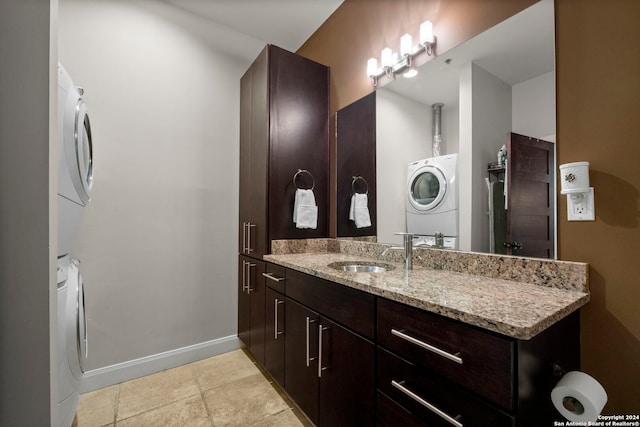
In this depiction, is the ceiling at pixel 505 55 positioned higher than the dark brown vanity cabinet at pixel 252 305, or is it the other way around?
the ceiling at pixel 505 55

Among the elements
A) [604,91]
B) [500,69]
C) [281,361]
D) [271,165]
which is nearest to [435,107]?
[500,69]

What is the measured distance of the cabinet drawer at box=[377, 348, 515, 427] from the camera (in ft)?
2.27

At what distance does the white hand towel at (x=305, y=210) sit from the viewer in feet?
6.48

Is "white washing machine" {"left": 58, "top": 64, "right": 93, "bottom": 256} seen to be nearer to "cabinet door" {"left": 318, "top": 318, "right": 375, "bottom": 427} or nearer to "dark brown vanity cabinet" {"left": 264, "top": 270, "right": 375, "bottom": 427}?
"dark brown vanity cabinet" {"left": 264, "top": 270, "right": 375, "bottom": 427}

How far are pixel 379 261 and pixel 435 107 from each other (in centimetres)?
97

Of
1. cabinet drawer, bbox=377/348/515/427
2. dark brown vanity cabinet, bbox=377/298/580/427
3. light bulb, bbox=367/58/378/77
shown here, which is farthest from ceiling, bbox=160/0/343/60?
cabinet drawer, bbox=377/348/515/427

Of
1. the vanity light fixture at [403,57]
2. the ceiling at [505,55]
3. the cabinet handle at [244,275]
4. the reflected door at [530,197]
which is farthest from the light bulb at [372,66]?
the cabinet handle at [244,275]

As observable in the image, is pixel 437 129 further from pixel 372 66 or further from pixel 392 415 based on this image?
pixel 392 415

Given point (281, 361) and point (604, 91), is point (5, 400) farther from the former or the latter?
point (604, 91)

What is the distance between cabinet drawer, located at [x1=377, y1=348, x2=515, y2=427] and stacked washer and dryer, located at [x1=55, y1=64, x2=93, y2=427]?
3.93 ft

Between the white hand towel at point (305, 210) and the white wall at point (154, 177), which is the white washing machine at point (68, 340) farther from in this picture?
the white hand towel at point (305, 210)

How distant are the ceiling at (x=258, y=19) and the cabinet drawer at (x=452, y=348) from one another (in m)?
2.32

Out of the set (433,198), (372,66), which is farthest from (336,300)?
(372,66)

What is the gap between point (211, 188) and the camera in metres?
2.25
